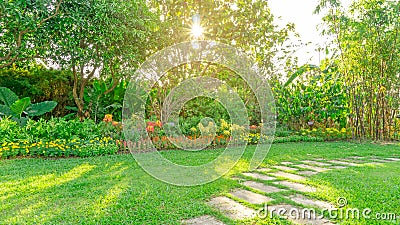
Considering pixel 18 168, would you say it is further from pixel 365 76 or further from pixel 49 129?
pixel 365 76

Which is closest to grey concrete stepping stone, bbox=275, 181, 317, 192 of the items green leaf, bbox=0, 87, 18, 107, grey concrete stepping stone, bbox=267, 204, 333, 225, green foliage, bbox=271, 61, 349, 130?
grey concrete stepping stone, bbox=267, 204, 333, 225

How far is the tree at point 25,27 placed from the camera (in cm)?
455

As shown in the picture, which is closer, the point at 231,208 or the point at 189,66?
the point at 231,208

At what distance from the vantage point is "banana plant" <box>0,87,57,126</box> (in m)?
6.28

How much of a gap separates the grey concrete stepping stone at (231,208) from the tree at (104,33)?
417cm

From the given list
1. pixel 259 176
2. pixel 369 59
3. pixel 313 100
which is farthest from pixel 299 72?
pixel 259 176

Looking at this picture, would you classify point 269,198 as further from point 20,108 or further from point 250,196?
point 20,108

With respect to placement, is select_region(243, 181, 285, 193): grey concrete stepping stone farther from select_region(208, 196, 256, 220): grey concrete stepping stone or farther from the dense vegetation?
the dense vegetation

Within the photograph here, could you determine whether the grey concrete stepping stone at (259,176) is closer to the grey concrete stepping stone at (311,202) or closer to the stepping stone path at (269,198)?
the stepping stone path at (269,198)

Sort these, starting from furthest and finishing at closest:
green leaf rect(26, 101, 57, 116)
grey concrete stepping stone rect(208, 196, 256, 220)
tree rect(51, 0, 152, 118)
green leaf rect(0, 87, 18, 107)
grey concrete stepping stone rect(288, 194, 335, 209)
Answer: green leaf rect(0, 87, 18, 107), green leaf rect(26, 101, 57, 116), tree rect(51, 0, 152, 118), grey concrete stepping stone rect(288, 194, 335, 209), grey concrete stepping stone rect(208, 196, 256, 220)

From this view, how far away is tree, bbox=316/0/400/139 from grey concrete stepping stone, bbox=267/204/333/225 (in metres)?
5.69

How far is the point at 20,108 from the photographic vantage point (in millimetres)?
6340

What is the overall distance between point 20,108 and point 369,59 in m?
7.92

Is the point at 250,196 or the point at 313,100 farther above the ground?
the point at 313,100
